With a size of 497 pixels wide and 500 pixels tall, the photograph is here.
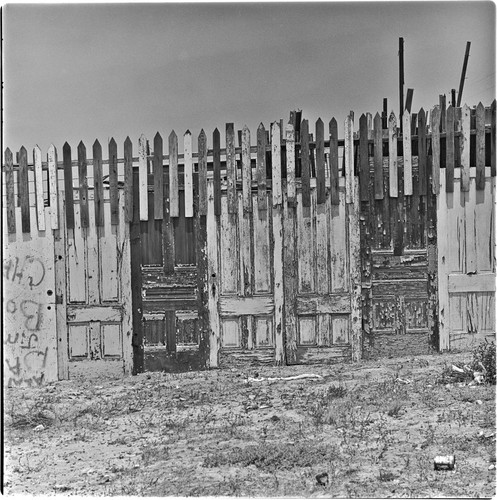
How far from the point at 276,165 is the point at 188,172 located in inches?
41.2

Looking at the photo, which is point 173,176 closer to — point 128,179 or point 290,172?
point 128,179

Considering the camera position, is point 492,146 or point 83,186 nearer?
point 492,146

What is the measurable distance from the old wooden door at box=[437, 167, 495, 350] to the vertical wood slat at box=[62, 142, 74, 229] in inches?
172

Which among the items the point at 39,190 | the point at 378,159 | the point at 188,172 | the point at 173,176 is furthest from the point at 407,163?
the point at 39,190

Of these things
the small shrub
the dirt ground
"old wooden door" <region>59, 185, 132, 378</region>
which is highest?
"old wooden door" <region>59, 185, 132, 378</region>

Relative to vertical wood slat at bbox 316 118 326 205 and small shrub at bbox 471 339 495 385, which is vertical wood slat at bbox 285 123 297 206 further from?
small shrub at bbox 471 339 495 385

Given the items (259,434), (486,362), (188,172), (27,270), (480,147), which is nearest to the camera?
(259,434)

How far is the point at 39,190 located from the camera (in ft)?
28.3

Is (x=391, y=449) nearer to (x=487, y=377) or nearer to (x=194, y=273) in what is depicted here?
(x=487, y=377)

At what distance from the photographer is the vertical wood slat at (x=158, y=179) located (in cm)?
853

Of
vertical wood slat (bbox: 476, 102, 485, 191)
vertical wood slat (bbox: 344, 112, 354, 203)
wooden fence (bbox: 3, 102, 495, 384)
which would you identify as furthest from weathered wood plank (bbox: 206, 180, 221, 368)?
vertical wood slat (bbox: 476, 102, 485, 191)

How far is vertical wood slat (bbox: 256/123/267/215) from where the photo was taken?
8.52m

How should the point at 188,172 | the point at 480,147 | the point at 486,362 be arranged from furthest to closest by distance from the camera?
1. the point at 188,172
2. the point at 480,147
3. the point at 486,362

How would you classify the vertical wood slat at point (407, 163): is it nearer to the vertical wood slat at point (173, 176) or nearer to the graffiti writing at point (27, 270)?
the vertical wood slat at point (173, 176)
